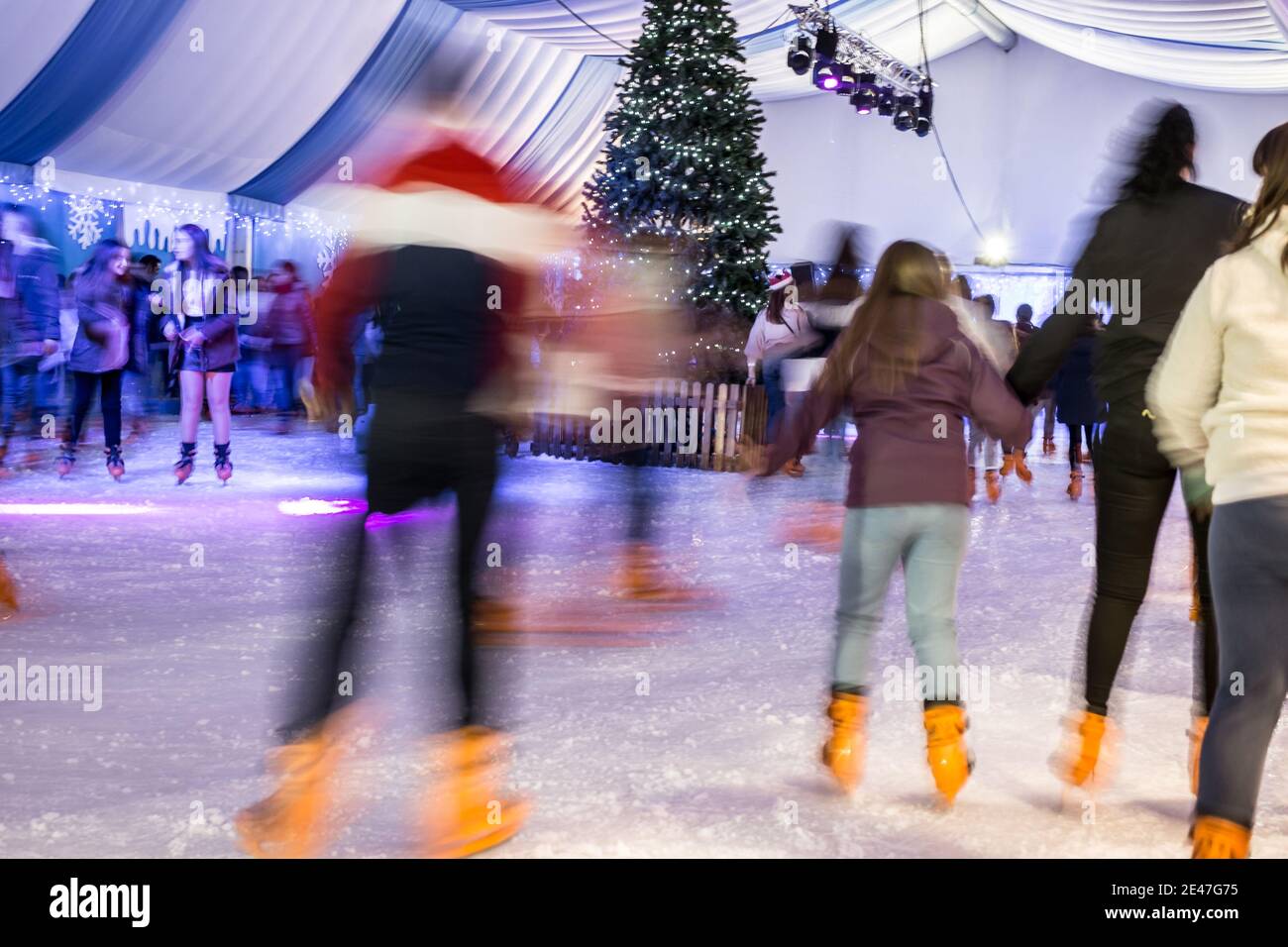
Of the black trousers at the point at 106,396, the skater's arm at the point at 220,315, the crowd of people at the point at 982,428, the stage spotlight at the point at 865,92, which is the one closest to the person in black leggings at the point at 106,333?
the black trousers at the point at 106,396

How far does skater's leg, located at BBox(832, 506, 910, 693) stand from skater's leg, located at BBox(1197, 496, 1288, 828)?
0.80m

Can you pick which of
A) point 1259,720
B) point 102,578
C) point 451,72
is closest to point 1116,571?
point 1259,720

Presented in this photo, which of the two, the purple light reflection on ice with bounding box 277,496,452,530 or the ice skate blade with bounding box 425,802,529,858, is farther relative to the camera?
the purple light reflection on ice with bounding box 277,496,452,530

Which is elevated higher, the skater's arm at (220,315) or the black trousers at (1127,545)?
the skater's arm at (220,315)

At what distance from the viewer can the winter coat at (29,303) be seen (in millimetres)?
6000

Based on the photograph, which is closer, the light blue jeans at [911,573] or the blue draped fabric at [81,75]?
the light blue jeans at [911,573]

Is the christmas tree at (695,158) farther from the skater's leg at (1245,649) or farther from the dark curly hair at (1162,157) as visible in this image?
the skater's leg at (1245,649)

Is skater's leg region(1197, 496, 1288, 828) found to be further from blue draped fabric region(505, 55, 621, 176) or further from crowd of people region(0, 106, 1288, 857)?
blue draped fabric region(505, 55, 621, 176)

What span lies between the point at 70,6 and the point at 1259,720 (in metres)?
10.4

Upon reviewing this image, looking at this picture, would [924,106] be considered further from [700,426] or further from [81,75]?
[81,75]

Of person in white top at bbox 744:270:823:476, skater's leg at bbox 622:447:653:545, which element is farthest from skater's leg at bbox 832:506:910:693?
person in white top at bbox 744:270:823:476

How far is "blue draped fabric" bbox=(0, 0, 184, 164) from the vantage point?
401 inches

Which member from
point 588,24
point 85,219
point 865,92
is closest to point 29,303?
point 85,219
